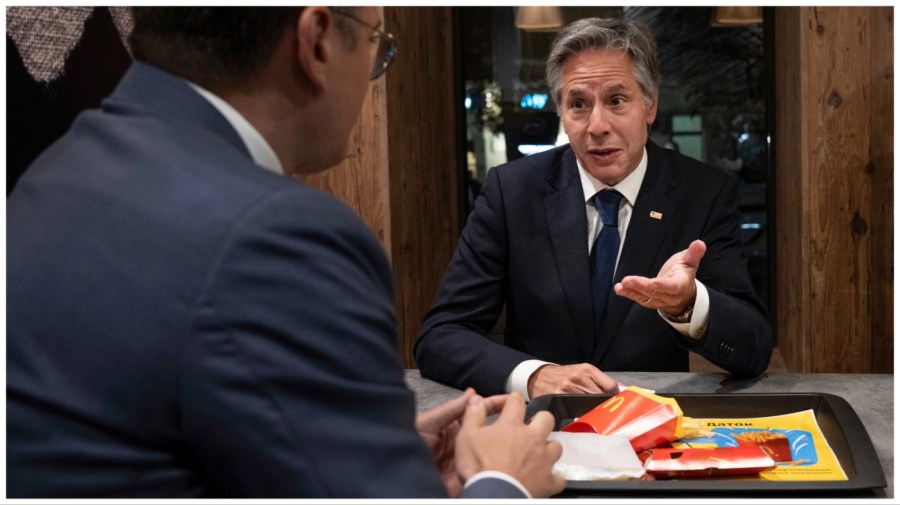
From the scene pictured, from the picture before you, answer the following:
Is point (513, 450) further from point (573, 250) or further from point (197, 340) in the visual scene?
point (573, 250)

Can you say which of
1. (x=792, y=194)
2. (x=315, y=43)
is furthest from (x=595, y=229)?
(x=792, y=194)

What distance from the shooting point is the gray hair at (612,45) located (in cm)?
238

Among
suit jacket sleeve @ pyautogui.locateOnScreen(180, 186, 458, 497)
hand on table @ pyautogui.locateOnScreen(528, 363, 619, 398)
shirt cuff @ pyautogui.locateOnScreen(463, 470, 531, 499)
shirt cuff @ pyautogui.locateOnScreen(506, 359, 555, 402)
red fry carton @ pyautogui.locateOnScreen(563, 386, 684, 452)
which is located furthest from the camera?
shirt cuff @ pyautogui.locateOnScreen(506, 359, 555, 402)

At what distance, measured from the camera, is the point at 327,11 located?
97 centimetres

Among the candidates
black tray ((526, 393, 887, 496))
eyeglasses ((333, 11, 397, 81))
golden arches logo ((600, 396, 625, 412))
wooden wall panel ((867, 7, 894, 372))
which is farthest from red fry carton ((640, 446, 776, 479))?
wooden wall panel ((867, 7, 894, 372))

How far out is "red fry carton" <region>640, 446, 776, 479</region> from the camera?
4.06 feet

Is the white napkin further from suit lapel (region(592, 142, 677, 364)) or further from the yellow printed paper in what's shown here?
suit lapel (region(592, 142, 677, 364))

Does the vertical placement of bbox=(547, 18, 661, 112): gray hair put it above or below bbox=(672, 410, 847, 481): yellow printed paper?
above

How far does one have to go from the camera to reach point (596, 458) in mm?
1287

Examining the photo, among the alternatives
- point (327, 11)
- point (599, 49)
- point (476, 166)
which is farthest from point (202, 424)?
point (476, 166)

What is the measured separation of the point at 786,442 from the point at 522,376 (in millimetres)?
649

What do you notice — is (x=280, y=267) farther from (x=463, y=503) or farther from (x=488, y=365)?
(x=488, y=365)

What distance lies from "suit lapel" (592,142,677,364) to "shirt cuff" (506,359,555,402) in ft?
1.43

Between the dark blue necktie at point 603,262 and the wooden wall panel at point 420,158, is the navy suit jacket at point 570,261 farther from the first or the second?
the wooden wall panel at point 420,158
